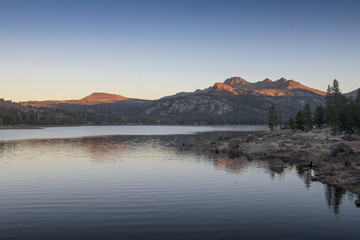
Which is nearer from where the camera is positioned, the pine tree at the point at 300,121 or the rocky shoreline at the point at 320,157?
the rocky shoreline at the point at 320,157

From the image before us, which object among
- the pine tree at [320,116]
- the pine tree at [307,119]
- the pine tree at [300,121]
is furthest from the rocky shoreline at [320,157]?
the pine tree at [307,119]

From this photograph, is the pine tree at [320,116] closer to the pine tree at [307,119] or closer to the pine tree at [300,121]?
the pine tree at [307,119]

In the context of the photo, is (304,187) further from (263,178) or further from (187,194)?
(187,194)

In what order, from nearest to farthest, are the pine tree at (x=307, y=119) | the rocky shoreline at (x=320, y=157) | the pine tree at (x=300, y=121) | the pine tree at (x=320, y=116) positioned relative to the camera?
the rocky shoreline at (x=320, y=157) → the pine tree at (x=300, y=121) → the pine tree at (x=320, y=116) → the pine tree at (x=307, y=119)

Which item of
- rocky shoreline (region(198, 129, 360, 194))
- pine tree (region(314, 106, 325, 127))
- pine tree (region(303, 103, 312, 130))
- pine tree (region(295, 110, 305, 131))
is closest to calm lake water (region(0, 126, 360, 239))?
rocky shoreline (region(198, 129, 360, 194))

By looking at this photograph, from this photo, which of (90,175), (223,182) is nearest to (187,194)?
(223,182)

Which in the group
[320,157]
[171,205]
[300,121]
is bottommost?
[171,205]

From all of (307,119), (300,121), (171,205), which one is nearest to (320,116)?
(307,119)

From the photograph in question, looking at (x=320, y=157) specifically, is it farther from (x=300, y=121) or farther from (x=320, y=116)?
(x=320, y=116)

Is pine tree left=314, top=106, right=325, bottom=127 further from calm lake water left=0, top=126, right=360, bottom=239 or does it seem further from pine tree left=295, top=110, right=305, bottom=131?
calm lake water left=0, top=126, right=360, bottom=239

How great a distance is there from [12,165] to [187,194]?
37.8 meters

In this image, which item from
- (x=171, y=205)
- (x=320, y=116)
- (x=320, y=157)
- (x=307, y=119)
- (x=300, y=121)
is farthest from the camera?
(x=307, y=119)

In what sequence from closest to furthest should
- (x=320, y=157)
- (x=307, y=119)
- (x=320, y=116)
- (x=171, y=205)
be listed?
1. (x=171, y=205)
2. (x=320, y=157)
3. (x=320, y=116)
4. (x=307, y=119)

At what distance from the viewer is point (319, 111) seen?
4631 inches
